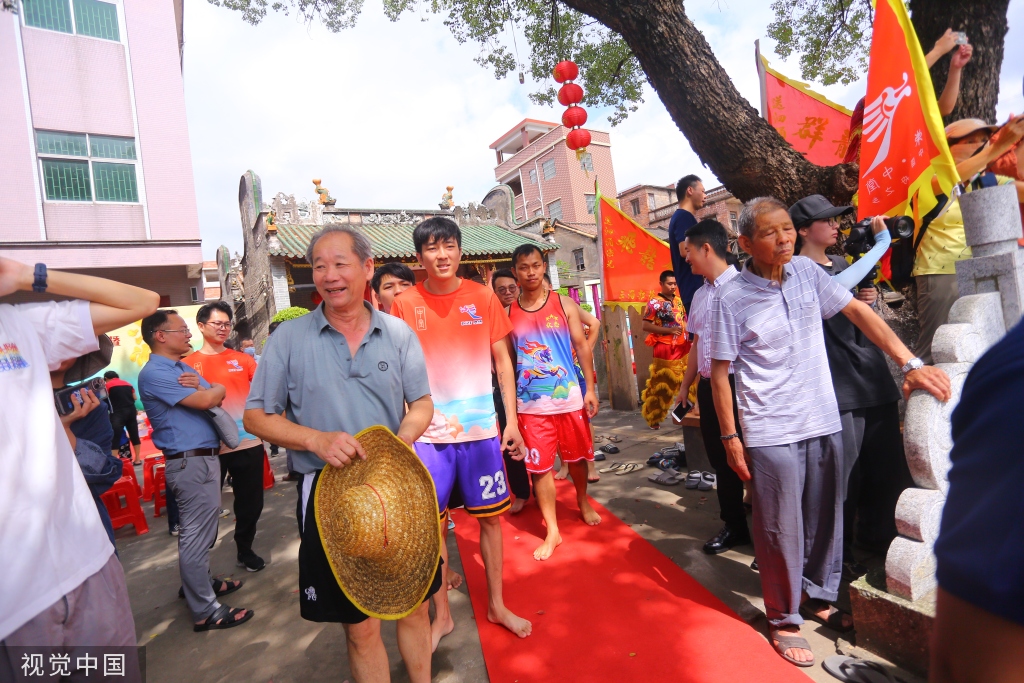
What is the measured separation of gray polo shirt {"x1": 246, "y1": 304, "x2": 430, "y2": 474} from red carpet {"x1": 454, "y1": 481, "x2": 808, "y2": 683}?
1.36 metres

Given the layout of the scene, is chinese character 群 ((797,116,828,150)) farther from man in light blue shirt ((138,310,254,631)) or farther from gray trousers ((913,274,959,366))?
man in light blue shirt ((138,310,254,631))

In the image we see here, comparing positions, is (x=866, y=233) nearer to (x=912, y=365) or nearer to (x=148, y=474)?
(x=912, y=365)

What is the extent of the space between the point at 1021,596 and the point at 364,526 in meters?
1.50

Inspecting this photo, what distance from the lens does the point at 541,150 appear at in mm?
31734

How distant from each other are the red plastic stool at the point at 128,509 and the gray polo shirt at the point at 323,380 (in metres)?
4.09

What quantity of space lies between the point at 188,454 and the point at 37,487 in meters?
1.77

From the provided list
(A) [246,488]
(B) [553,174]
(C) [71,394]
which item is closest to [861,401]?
(C) [71,394]

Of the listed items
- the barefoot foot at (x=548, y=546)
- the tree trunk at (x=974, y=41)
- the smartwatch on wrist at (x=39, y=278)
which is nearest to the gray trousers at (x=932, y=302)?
the tree trunk at (x=974, y=41)

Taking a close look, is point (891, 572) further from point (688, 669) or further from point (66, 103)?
point (66, 103)

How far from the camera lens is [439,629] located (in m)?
2.58

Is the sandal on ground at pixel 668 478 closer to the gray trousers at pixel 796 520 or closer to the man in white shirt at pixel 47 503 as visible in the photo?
the gray trousers at pixel 796 520

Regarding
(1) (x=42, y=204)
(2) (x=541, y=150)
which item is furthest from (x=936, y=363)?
(2) (x=541, y=150)

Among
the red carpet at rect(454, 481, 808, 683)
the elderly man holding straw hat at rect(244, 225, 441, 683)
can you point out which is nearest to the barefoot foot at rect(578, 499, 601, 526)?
the red carpet at rect(454, 481, 808, 683)

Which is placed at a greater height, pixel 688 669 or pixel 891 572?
pixel 891 572
